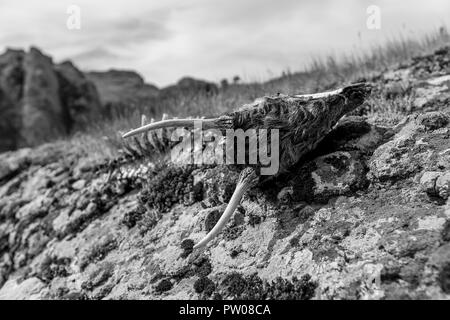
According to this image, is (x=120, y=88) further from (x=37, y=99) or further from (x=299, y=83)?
(x=299, y=83)

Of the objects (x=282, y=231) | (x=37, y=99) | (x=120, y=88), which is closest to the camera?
(x=282, y=231)

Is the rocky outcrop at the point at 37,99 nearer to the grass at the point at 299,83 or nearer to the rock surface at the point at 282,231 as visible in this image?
the grass at the point at 299,83

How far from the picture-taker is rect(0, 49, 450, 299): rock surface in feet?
12.6

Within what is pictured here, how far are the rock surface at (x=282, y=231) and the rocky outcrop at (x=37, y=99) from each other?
893 inches

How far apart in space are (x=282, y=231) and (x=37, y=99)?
28.4 m

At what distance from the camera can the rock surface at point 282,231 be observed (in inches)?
151

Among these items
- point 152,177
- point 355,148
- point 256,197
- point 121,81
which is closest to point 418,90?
point 355,148

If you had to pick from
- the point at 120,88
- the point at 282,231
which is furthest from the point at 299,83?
the point at 120,88

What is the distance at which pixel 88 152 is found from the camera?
1043cm

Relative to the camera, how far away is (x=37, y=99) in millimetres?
29922

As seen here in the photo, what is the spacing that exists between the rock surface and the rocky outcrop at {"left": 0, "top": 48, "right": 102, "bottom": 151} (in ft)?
74.5

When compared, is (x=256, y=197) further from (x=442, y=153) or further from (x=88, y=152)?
(x=88, y=152)

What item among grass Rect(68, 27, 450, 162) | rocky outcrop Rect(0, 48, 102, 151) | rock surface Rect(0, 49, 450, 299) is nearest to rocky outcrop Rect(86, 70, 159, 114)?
rocky outcrop Rect(0, 48, 102, 151)

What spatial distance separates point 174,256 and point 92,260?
1721mm
